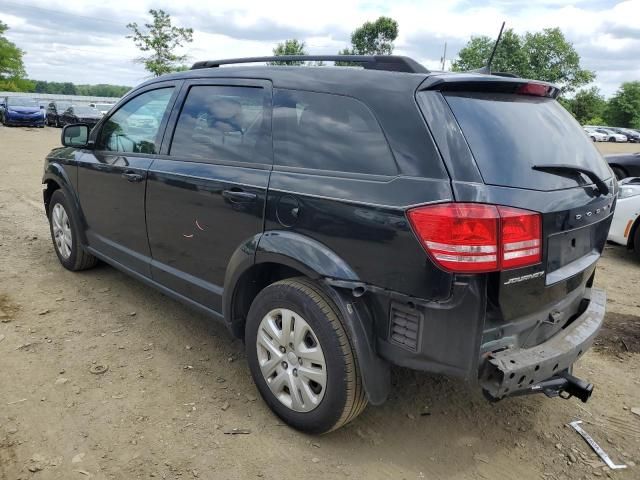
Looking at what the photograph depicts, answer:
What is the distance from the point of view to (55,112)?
93.1 ft

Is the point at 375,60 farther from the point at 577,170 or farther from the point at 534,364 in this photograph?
the point at 534,364

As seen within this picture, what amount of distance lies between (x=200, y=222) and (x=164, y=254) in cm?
57

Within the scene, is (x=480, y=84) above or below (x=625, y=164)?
above

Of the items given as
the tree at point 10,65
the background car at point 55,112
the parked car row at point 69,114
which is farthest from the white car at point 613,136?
the tree at point 10,65

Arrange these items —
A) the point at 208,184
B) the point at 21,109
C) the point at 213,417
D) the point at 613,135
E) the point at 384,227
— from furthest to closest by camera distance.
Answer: the point at 613,135 → the point at 21,109 → the point at 208,184 → the point at 213,417 → the point at 384,227

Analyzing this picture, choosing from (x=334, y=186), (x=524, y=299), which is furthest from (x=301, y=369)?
(x=524, y=299)

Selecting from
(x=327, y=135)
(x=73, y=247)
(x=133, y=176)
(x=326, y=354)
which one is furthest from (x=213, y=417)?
(x=73, y=247)

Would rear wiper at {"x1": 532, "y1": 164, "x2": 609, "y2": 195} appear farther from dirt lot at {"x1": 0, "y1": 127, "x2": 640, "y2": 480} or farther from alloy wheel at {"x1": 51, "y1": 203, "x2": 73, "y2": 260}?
alloy wheel at {"x1": 51, "y1": 203, "x2": 73, "y2": 260}

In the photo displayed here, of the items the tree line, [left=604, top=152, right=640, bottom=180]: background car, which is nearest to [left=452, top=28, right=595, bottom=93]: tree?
the tree line

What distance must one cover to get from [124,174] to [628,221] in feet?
18.2

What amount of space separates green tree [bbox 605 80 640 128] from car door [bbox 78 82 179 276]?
8410 centimetres

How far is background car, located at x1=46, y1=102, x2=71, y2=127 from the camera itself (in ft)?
92.3

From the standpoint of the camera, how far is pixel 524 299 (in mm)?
2273

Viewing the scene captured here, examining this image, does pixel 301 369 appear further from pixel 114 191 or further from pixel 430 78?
pixel 114 191
